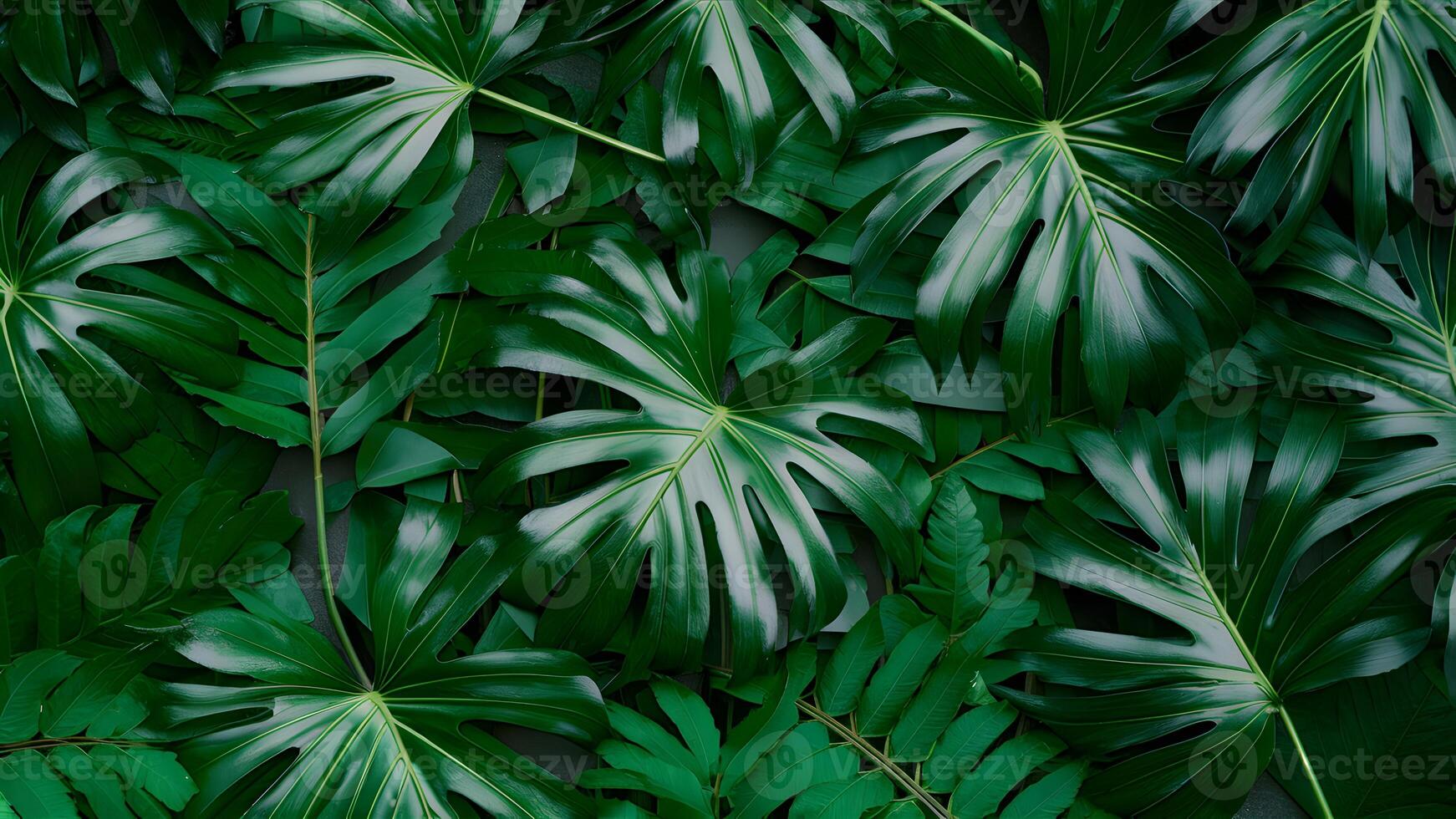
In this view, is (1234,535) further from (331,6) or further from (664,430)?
(331,6)

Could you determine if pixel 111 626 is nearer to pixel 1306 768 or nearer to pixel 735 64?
pixel 735 64

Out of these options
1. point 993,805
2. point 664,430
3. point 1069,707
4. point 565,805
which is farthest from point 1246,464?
point 565,805

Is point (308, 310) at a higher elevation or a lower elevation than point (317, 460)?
higher

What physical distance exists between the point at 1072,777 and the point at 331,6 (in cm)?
151

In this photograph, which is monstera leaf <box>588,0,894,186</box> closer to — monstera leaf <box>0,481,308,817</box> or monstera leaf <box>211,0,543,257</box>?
monstera leaf <box>211,0,543,257</box>

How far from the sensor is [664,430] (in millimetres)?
1353

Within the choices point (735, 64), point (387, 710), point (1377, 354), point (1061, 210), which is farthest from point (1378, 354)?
point (387, 710)

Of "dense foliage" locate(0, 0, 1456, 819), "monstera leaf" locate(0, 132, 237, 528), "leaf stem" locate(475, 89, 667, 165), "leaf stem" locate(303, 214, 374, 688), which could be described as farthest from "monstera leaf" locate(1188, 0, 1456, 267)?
"monstera leaf" locate(0, 132, 237, 528)

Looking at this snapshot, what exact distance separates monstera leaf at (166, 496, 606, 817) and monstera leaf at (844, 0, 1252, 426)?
705 millimetres

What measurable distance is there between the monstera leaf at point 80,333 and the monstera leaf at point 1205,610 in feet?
4.08

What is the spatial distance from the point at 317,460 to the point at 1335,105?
151 centimetres

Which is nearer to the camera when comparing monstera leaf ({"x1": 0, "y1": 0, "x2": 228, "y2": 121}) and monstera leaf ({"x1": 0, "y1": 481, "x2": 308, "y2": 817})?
monstera leaf ({"x1": 0, "y1": 481, "x2": 308, "y2": 817})

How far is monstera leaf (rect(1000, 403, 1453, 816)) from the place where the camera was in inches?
53.1

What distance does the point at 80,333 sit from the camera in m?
1.41
